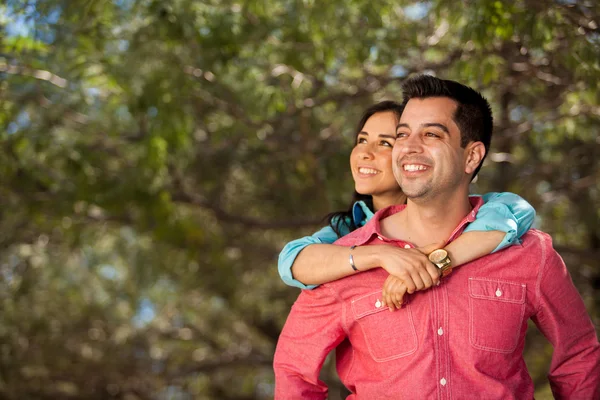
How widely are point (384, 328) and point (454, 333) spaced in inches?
9.4

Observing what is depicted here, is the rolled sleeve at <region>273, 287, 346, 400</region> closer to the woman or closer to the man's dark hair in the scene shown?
the woman

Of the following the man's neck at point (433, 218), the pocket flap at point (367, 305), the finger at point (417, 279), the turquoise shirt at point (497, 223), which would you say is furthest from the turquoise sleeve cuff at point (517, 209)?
the pocket flap at point (367, 305)

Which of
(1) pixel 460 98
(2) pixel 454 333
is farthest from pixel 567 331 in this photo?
(1) pixel 460 98

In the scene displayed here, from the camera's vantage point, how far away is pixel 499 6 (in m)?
3.99

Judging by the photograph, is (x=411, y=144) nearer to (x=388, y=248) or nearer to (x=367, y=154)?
(x=388, y=248)

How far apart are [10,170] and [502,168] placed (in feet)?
16.7

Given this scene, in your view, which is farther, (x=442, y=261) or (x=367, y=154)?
(x=367, y=154)

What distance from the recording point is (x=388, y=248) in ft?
8.59

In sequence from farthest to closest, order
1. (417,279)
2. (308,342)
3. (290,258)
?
(290,258) → (308,342) → (417,279)

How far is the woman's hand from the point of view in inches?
98.4

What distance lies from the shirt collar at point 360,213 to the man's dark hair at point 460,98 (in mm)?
646

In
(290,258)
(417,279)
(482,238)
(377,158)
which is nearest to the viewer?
(417,279)

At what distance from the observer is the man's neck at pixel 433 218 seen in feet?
9.00

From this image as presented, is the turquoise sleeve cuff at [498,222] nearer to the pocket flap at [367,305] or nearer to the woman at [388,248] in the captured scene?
the woman at [388,248]
